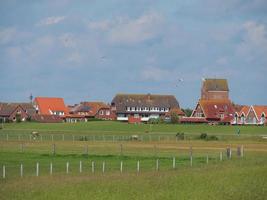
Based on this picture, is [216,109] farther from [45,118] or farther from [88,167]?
[88,167]

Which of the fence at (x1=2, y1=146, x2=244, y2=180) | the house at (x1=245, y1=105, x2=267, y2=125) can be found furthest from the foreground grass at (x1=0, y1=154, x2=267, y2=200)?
the house at (x1=245, y1=105, x2=267, y2=125)

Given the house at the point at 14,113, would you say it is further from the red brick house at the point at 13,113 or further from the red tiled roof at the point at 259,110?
the red tiled roof at the point at 259,110

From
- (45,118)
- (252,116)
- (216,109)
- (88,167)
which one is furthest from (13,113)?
(88,167)

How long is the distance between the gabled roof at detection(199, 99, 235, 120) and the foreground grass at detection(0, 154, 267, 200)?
13330 centimetres

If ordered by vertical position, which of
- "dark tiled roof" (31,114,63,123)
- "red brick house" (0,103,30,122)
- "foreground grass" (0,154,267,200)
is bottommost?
"foreground grass" (0,154,267,200)

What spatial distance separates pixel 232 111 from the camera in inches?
7096

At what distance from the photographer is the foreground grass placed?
32.6 metres

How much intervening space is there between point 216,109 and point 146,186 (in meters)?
144

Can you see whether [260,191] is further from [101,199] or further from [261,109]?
[261,109]

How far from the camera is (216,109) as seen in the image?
17862cm

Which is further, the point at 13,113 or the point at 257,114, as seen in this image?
the point at 13,113

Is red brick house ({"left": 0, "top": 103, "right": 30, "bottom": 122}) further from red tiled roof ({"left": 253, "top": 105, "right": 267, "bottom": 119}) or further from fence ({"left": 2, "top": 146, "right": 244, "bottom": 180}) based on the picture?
fence ({"left": 2, "top": 146, "right": 244, "bottom": 180})

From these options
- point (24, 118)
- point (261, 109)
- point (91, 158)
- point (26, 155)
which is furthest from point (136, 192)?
point (24, 118)

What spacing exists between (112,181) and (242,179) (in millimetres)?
7535
